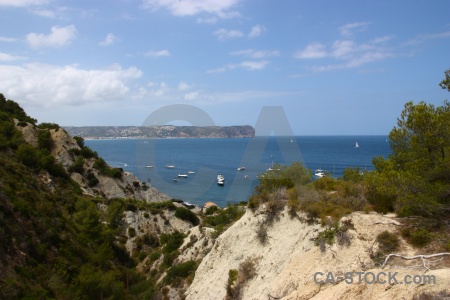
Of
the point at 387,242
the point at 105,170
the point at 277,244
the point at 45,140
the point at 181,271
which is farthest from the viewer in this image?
the point at 105,170

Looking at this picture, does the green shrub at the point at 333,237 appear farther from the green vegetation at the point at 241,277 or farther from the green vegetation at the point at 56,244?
the green vegetation at the point at 56,244

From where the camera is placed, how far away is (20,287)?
629 inches

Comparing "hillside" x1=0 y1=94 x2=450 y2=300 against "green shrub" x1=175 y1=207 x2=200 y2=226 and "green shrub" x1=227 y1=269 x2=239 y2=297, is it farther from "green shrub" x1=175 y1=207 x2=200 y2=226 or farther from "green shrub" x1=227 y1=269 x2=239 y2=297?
"green shrub" x1=175 y1=207 x2=200 y2=226

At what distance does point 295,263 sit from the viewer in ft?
46.6

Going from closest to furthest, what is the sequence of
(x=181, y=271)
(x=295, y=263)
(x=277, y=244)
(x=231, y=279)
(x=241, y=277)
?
(x=295, y=263)
(x=241, y=277)
(x=277, y=244)
(x=231, y=279)
(x=181, y=271)

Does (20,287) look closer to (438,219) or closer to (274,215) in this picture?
(274,215)

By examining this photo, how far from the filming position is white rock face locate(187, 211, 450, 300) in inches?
401

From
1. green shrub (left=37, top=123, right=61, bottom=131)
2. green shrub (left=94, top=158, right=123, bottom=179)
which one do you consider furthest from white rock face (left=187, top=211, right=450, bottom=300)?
green shrub (left=37, top=123, right=61, bottom=131)

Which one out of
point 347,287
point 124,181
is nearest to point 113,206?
point 124,181

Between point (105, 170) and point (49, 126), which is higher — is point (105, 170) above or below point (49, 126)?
below

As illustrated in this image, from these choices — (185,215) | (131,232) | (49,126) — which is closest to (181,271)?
(131,232)

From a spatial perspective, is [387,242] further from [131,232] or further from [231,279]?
[131,232]

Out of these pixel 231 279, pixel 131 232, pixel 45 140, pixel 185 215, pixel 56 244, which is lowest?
pixel 131 232

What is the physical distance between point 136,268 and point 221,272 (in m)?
17.5
